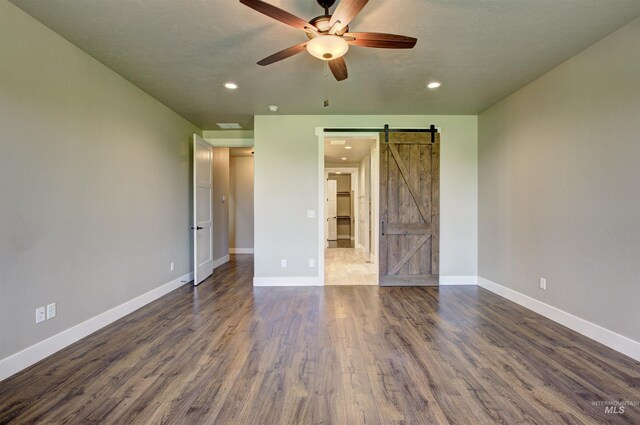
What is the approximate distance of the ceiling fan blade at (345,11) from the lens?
1.71m

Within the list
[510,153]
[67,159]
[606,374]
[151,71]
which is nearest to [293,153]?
[151,71]

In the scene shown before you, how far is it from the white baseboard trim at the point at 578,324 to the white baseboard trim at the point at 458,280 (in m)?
0.51

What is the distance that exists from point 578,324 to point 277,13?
12.3ft

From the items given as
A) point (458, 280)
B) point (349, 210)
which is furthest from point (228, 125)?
point (349, 210)

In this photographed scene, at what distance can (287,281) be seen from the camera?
4590 mm

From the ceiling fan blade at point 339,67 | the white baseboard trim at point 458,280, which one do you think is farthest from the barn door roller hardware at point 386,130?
the white baseboard trim at point 458,280

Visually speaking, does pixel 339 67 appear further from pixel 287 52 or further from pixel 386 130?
pixel 386 130

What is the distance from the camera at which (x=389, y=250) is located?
461 centimetres

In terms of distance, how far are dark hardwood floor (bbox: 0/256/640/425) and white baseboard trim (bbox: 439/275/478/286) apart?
1.17 metres

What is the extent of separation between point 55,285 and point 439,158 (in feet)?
16.0

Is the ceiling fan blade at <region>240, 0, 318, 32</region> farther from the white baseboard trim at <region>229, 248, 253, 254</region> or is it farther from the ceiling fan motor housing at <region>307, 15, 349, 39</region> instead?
the white baseboard trim at <region>229, 248, 253, 254</region>

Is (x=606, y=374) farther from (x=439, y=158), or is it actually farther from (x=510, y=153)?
(x=439, y=158)

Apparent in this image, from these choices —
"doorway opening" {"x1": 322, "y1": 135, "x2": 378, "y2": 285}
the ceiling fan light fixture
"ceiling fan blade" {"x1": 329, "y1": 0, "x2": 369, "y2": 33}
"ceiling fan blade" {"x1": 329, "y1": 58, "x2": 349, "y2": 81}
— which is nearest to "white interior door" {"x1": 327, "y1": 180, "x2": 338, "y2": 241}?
"doorway opening" {"x1": 322, "y1": 135, "x2": 378, "y2": 285}

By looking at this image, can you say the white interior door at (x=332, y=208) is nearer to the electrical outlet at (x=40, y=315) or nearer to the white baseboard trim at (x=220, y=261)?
the white baseboard trim at (x=220, y=261)
